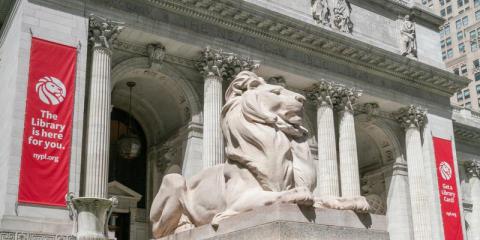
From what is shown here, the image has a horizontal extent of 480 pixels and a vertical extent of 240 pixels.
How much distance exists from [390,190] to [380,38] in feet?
26.8

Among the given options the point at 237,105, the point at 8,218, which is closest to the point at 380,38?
the point at 8,218

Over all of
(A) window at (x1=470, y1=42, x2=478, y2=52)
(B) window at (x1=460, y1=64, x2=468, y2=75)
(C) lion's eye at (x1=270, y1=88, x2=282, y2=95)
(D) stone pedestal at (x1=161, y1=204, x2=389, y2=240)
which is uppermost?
(A) window at (x1=470, y1=42, x2=478, y2=52)

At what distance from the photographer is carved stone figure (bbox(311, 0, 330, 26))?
30.6 meters

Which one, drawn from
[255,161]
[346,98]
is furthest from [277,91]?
[346,98]

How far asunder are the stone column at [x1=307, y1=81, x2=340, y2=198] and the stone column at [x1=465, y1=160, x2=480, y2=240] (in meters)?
16.1

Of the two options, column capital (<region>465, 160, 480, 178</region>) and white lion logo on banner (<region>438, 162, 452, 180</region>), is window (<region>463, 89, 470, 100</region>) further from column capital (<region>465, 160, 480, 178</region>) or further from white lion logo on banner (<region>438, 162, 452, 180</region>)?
white lion logo on banner (<region>438, 162, 452, 180</region>)

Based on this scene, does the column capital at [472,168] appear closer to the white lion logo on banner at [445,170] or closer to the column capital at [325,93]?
Answer: the white lion logo on banner at [445,170]

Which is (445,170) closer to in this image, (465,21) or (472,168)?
(472,168)

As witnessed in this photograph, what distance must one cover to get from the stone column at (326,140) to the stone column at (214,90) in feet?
14.2

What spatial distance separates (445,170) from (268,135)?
28.2m

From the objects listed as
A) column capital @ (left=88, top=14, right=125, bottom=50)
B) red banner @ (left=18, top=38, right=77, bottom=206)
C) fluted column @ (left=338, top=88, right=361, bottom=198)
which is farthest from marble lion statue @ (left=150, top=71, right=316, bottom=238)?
fluted column @ (left=338, top=88, right=361, bottom=198)

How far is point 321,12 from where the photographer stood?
30.9 m

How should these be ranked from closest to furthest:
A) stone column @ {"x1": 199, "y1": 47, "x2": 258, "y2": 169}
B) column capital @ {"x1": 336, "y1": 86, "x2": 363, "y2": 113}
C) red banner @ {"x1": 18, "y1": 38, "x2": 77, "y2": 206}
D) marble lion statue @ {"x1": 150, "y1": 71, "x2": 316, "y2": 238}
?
marble lion statue @ {"x1": 150, "y1": 71, "x2": 316, "y2": 238} → red banner @ {"x1": 18, "y1": 38, "x2": 77, "y2": 206} → stone column @ {"x1": 199, "y1": 47, "x2": 258, "y2": 169} → column capital @ {"x1": 336, "y1": 86, "x2": 363, "y2": 113}

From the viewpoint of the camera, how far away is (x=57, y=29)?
22.8 metres
